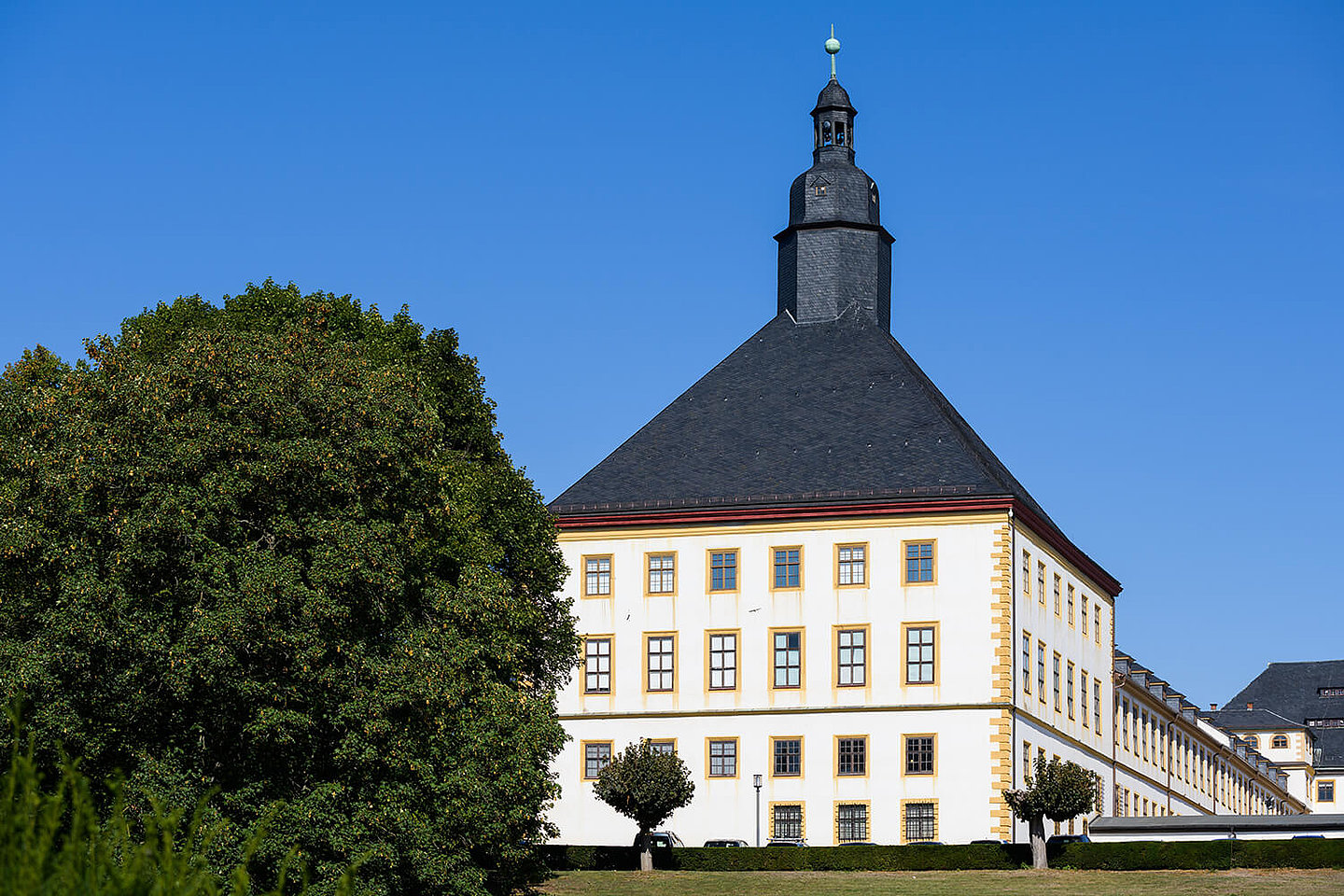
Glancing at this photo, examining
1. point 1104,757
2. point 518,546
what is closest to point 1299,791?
point 1104,757

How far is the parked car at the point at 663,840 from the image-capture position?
196ft

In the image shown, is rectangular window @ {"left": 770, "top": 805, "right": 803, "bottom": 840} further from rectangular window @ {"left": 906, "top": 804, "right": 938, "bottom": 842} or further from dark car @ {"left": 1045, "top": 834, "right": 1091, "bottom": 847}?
dark car @ {"left": 1045, "top": 834, "right": 1091, "bottom": 847}

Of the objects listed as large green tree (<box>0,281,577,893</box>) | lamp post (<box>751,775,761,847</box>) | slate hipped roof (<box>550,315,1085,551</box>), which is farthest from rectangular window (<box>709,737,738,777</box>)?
large green tree (<box>0,281,577,893</box>)

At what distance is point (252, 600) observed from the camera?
112 feet

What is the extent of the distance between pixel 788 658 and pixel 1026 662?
901cm

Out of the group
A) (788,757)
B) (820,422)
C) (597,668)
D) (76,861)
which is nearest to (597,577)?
(597,668)

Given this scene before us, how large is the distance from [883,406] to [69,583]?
46377mm

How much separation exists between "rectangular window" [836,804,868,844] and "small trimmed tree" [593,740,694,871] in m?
8.56

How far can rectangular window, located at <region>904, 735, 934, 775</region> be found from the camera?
6938 cm

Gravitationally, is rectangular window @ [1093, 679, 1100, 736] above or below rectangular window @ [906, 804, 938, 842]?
above

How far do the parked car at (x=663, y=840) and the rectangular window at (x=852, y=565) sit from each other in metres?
11.3

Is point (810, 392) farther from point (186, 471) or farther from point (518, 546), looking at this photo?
point (186, 471)

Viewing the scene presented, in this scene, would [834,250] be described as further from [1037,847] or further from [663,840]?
[1037,847]

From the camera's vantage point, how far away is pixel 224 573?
1368 inches
